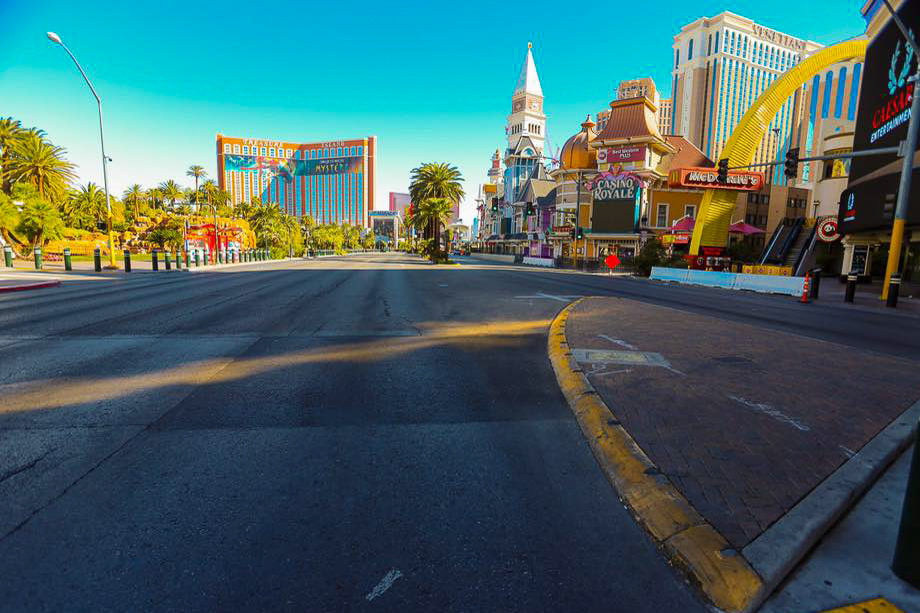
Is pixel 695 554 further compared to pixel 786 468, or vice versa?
pixel 786 468

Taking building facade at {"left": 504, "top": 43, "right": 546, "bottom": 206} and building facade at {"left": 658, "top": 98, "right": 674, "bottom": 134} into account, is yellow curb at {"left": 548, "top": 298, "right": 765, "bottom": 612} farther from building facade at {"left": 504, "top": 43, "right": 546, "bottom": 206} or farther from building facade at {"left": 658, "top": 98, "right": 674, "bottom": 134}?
building facade at {"left": 658, "top": 98, "right": 674, "bottom": 134}

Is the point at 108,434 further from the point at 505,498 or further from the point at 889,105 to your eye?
the point at 889,105

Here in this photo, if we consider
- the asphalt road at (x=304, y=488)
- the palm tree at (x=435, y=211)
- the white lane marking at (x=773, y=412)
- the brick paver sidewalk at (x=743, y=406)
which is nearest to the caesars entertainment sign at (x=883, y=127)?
the brick paver sidewalk at (x=743, y=406)

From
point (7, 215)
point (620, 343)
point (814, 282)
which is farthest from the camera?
point (7, 215)

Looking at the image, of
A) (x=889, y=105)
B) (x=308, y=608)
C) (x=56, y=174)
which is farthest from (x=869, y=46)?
(x=56, y=174)

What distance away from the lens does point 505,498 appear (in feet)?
9.57

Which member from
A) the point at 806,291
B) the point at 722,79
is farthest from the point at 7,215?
the point at 722,79

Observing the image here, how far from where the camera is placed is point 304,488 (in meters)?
2.96

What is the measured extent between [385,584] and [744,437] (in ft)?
10.4

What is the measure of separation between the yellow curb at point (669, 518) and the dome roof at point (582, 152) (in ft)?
174

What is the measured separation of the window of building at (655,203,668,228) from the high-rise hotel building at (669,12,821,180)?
342 ft

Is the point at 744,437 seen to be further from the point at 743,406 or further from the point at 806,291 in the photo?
the point at 806,291

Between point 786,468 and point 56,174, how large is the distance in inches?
2505

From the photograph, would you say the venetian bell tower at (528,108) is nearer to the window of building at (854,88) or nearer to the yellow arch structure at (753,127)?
the window of building at (854,88)
